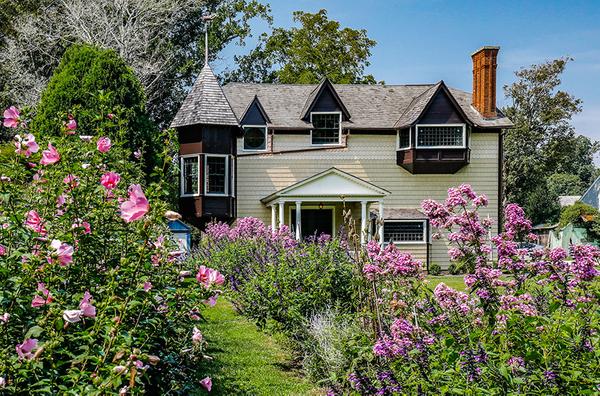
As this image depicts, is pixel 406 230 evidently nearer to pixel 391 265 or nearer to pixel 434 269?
pixel 434 269

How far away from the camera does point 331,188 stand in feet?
79.3

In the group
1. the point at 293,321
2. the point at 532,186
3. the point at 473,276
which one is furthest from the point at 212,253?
the point at 532,186

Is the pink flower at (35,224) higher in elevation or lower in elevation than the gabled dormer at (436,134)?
lower

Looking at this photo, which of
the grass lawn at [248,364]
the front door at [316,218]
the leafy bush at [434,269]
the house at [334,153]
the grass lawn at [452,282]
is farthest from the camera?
the front door at [316,218]

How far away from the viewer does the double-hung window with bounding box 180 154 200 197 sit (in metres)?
24.2

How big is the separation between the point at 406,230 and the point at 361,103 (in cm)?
541

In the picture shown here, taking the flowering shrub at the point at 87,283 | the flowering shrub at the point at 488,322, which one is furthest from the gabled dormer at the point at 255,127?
the flowering shrub at the point at 87,283

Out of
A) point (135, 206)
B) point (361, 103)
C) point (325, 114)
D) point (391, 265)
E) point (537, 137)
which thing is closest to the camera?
point (135, 206)

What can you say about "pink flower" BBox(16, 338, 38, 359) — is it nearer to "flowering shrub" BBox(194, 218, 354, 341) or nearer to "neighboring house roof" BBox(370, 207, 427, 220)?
"flowering shrub" BBox(194, 218, 354, 341)

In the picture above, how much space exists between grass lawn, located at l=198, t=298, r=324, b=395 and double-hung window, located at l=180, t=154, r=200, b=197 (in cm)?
1333

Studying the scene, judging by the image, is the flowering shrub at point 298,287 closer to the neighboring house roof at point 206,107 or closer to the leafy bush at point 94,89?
the leafy bush at point 94,89

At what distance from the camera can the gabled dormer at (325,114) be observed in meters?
25.4

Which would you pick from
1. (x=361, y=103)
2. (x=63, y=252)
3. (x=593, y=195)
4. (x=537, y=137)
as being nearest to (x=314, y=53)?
(x=361, y=103)

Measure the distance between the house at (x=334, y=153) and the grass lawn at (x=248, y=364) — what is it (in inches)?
527
